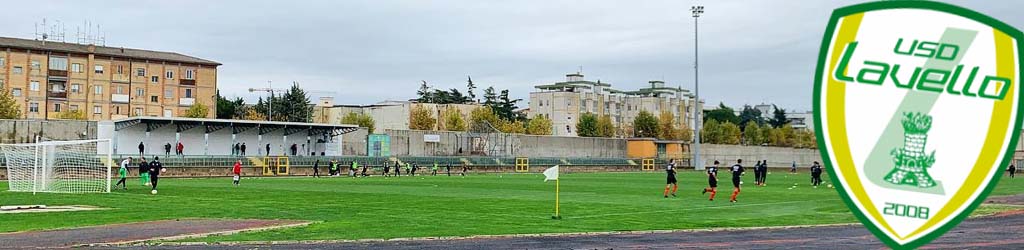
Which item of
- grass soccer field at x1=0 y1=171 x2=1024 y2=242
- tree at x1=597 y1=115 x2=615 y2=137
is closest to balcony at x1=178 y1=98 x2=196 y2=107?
tree at x1=597 y1=115 x2=615 y2=137

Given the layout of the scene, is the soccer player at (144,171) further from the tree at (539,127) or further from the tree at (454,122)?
the tree at (539,127)

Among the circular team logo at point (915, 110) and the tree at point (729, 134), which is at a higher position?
the tree at point (729, 134)

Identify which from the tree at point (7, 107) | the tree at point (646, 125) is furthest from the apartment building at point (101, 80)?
the tree at point (646, 125)

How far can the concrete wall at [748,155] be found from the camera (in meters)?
119

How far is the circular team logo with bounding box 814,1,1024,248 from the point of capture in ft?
12.2

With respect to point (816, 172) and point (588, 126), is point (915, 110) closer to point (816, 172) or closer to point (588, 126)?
point (816, 172)

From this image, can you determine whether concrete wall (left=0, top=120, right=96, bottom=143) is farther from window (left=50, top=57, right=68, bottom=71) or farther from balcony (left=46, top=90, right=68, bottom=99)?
window (left=50, top=57, right=68, bottom=71)

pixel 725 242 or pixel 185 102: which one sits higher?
pixel 185 102

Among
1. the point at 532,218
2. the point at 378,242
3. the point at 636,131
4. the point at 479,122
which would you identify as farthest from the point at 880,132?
the point at 636,131

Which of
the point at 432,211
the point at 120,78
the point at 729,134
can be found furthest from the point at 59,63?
the point at 729,134

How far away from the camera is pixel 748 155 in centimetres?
11975

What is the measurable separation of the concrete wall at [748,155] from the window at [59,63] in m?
69.4

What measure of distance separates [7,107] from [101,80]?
1820 cm

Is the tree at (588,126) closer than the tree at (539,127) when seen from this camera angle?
No
